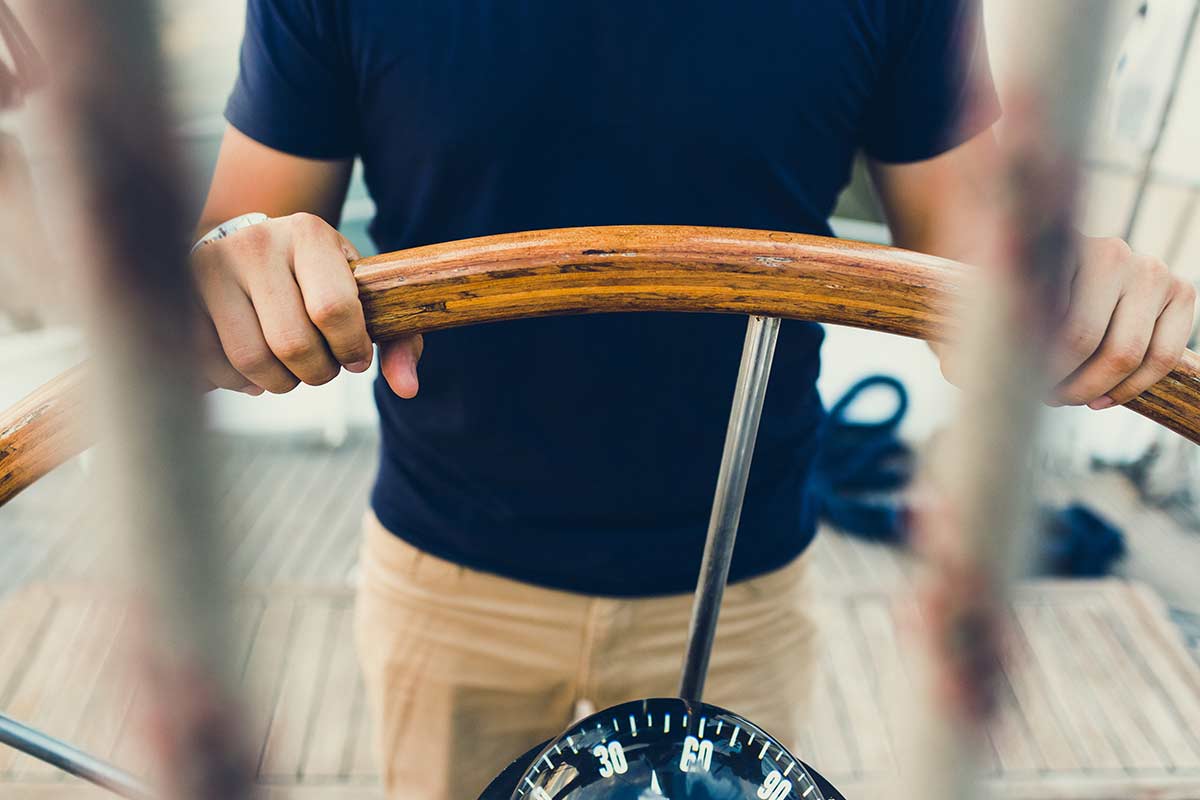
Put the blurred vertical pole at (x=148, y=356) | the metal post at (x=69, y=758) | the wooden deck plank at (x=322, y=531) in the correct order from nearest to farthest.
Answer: the blurred vertical pole at (x=148, y=356)
the metal post at (x=69, y=758)
the wooden deck plank at (x=322, y=531)

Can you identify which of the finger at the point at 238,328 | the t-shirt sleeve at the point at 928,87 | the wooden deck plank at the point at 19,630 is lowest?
the wooden deck plank at the point at 19,630

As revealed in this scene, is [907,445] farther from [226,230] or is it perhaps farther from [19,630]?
[226,230]

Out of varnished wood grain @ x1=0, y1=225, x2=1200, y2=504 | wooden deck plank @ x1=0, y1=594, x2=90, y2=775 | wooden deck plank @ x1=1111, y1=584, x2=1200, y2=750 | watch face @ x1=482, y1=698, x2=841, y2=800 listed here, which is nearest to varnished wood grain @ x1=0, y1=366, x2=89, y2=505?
varnished wood grain @ x1=0, y1=225, x2=1200, y2=504

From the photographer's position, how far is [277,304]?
1.09ft

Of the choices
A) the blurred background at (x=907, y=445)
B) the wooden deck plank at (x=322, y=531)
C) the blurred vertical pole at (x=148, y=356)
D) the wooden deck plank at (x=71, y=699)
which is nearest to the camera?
the blurred vertical pole at (x=148, y=356)

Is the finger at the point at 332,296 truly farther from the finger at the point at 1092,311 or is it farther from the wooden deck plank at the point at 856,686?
the wooden deck plank at the point at 856,686

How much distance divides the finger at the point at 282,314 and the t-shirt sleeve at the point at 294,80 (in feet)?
0.81

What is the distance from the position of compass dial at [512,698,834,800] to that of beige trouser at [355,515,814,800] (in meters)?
0.25

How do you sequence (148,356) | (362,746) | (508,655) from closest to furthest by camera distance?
(148,356) → (508,655) → (362,746)

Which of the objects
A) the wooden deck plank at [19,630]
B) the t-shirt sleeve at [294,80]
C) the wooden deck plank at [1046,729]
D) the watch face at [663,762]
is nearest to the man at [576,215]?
the t-shirt sleeve at [294,80]

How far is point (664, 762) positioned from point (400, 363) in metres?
0.20

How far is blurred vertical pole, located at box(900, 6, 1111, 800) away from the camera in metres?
0.15

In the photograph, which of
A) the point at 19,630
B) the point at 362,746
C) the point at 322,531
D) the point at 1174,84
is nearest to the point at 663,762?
the point at 362,746

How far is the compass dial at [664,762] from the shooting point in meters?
0.38
